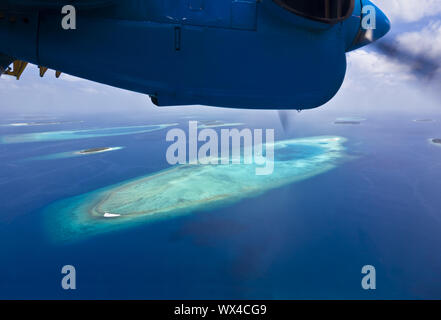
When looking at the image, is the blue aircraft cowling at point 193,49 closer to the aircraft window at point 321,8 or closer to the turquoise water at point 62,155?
the aircraft window at point 321,8

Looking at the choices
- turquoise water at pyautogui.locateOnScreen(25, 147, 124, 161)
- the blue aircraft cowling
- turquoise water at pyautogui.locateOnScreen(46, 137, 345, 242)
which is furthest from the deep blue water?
turquoise water at pyautogui.locateOnScreen(25, 147, 124, 161)

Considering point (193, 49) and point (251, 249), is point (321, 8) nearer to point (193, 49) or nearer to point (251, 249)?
point (193, 49)

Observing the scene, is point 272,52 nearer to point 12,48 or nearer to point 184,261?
point 12,48

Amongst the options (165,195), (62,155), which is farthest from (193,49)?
(62,155)

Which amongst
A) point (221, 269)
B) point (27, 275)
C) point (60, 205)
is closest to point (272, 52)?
point (221, 269)

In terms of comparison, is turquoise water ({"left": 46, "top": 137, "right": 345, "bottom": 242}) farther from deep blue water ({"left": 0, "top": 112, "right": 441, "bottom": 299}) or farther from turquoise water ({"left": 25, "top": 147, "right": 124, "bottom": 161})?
turquoise water ({"left": 25, "top": 147, "right": 124, "bottom": 161})
